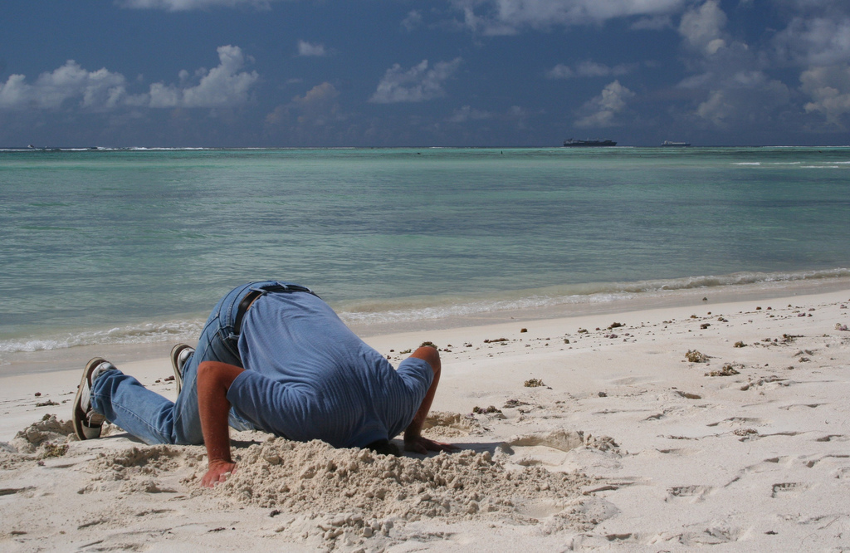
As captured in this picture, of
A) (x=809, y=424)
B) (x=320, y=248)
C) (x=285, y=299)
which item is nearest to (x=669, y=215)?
(x=320, y=248)

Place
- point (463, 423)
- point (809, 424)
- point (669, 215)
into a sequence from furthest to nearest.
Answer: point (669, 215) < point (463, 423) < point (809, 424)

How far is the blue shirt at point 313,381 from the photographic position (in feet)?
8.46

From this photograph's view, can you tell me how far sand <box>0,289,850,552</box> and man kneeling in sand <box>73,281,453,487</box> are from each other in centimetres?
13

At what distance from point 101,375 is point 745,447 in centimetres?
335

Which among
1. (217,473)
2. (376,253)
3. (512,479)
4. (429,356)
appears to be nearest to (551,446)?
(512,479)

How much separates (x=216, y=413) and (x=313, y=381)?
1.48 ft

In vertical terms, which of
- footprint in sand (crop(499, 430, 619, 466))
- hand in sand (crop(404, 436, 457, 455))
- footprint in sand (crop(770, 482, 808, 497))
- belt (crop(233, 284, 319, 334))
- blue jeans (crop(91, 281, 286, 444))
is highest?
belt (crop(233, 284, 319, 334))

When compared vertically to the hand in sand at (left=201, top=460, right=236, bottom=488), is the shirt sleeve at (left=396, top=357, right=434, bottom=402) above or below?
above

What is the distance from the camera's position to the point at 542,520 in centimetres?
243

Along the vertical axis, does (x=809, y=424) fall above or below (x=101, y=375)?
below

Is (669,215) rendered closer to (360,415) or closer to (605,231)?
(605,231)

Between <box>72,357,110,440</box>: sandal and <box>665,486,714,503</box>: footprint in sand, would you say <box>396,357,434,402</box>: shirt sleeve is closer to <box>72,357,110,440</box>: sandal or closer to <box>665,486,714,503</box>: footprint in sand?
<box>665,486,714,503</box>: footprint in sand

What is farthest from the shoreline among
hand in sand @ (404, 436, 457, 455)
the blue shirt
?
the blue shirt

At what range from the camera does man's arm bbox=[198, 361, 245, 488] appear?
2.60 meters
